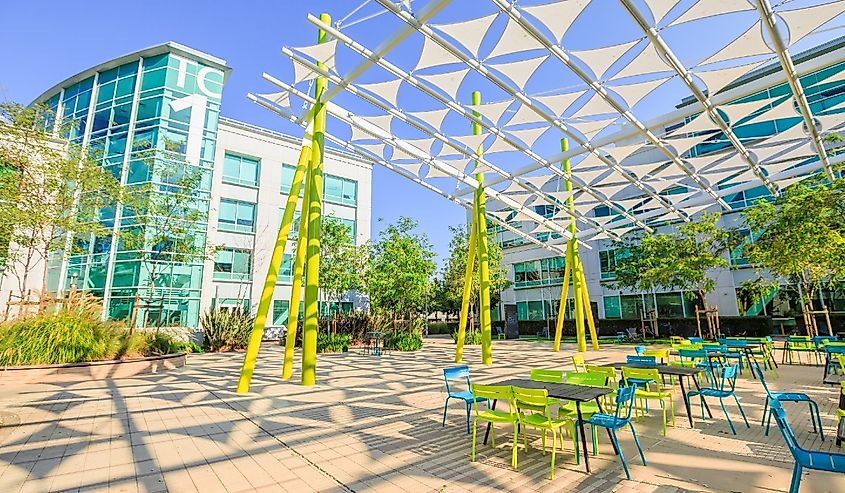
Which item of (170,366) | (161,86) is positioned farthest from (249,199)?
(170,366)

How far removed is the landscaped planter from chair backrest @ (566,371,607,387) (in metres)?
10.7

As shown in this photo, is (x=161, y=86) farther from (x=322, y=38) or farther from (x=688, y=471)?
(x=688, y=471)

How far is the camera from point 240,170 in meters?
25.5

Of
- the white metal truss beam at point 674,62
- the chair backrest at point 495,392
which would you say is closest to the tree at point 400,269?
the white metal truss beam at point 674,62

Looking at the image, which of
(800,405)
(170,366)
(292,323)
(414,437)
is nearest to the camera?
(414,437)

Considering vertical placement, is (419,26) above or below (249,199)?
below

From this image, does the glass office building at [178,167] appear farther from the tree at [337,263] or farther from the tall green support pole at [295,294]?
the tall green support pole at [295,294]

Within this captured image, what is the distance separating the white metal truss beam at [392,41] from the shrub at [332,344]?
12223mm

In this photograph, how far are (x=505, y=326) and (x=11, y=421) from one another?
111 ft

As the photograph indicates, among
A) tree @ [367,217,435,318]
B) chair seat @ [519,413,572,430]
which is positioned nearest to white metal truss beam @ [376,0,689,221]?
chair seat @ [519,413,572,430]

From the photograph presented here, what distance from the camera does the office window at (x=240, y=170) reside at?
2492cm

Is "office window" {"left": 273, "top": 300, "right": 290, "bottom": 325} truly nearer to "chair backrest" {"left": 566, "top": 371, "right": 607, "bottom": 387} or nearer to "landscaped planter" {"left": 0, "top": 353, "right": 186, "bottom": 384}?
"landscaped planter" {"left": 0, "top": 353, "right": 186, "bottom": 384}

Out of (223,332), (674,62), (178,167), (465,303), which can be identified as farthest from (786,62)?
(178,167)

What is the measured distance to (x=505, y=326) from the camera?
36531mm
